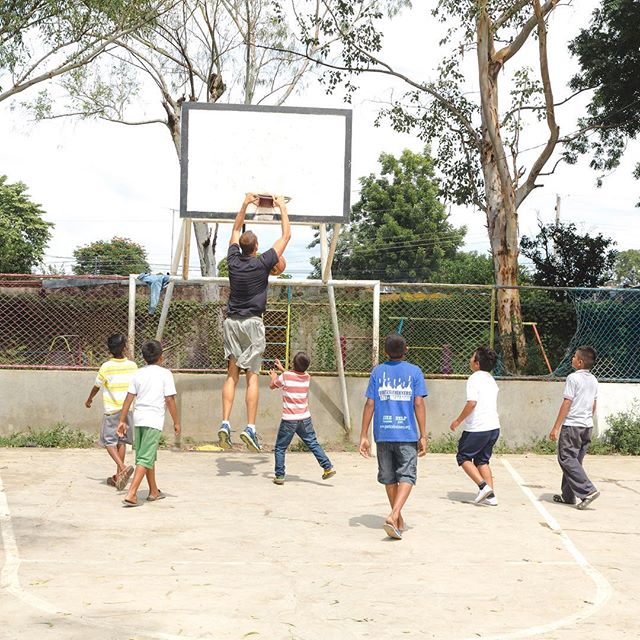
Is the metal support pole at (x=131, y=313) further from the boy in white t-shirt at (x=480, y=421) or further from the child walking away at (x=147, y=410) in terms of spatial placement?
the boy in white t-shirt at (x=480, y=421)

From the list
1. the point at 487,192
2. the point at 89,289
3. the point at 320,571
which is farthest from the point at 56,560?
the point at 487,192

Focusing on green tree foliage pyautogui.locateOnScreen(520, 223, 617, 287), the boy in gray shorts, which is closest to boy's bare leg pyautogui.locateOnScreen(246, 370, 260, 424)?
the boy in gray shorts

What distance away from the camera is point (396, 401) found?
287 inches

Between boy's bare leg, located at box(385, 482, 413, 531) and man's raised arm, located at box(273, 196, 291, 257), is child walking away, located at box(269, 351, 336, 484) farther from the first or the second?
boy's bare leg, located at box(385, 482, 413, 531)

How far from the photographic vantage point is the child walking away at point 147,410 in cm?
805

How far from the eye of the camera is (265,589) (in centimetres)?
582

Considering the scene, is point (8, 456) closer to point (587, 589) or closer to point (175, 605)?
point (175, 605)

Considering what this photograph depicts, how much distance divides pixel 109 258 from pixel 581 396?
72.8 metres

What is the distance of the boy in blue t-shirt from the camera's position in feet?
23.7

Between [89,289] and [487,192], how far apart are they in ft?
24.1

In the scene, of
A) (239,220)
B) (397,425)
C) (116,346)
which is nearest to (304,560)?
(397,425)

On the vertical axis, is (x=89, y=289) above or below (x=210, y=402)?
above

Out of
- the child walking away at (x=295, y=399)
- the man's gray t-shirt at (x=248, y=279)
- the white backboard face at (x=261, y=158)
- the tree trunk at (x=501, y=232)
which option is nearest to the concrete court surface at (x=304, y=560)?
the child walking away at (x=295, y=399)

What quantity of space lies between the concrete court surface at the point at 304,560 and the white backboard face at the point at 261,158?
123 inches
